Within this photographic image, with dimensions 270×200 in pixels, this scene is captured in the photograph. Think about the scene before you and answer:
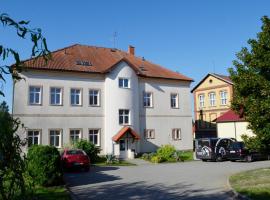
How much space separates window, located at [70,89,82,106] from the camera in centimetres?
3228

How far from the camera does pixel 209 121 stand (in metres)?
55.4

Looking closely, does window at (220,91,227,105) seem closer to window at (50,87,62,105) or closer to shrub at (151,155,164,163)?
shrub at (151,155,164,163)

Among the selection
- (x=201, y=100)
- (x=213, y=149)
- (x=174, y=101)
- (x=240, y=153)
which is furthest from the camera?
(x=201, y=100)

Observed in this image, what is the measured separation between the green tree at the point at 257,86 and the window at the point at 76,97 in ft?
63.0

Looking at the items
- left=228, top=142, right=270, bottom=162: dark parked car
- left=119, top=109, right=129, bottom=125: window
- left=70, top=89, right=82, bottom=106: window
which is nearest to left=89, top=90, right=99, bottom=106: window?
left=70, top=89, right=82, bottom=106: window

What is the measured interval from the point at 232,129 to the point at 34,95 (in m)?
22.5

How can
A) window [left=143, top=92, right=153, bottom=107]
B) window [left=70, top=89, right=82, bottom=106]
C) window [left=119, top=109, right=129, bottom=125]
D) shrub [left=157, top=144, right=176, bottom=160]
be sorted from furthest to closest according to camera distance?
window [left=143, top=92, right=153, bottom=107] → window [left=119, top=109, right=129, bottom=125] → window [left=70, top=89, right=82, bottom=106] → shrub [left=157, top=144, right=176, bottom=160]

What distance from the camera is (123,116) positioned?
34.0 m

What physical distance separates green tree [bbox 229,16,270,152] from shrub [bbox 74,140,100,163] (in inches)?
659

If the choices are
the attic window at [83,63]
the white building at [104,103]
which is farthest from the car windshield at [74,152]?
the attic window at [83,63]

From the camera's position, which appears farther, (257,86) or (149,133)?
(149,133)

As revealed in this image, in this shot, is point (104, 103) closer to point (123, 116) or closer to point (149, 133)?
→ point (123, 116)

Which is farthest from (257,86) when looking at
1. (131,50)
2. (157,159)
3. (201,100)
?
(201,100)

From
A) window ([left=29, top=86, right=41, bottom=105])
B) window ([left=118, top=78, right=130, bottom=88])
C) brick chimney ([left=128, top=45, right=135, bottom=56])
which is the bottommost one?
window ([left=29, top=86, right=41, bottom=105])
